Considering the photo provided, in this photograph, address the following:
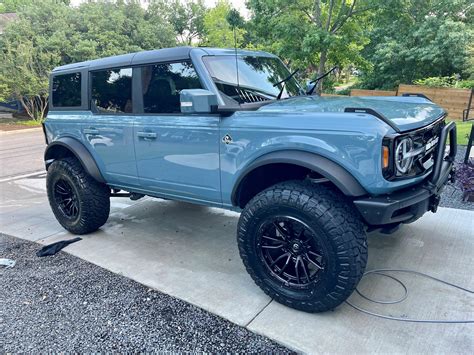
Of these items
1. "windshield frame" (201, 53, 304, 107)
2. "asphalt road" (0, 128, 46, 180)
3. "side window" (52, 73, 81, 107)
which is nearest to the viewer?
"windshield frame" (201, 53, 304, 107)

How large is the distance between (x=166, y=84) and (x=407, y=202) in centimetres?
222

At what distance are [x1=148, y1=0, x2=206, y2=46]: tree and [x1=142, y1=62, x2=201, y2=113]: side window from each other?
26.8 m

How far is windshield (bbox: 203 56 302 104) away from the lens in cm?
298

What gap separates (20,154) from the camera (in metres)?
10.4

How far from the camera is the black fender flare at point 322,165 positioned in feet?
7.36

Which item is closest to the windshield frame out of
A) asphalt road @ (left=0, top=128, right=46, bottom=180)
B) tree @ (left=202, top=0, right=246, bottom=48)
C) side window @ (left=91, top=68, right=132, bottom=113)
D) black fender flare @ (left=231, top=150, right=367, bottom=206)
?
black fender flare @ (left=231, top=150, right=367, bottom=206)

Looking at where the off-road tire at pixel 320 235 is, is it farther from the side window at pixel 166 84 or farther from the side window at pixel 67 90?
the side window at pixel 67 90

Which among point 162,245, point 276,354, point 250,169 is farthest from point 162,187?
point 276,354

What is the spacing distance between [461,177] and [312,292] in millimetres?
3490

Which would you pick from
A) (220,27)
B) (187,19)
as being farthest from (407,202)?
(187,19)

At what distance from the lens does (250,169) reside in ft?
8.61

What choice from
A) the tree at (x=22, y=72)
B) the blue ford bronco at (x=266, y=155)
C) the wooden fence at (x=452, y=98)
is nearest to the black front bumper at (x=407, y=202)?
the blue ford bronco at (x=266, y=155)

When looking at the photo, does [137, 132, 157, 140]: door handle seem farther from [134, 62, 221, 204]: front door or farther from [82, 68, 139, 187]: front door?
[82, 68, 139, 187]: front door

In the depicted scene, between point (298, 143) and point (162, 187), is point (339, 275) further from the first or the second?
point (162, 187)
